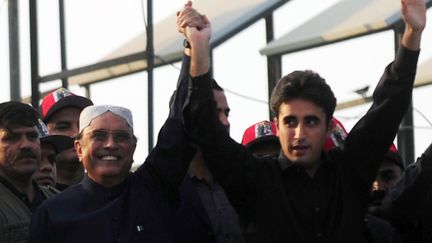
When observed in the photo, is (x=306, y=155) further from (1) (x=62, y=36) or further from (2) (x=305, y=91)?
(1) (x=62, y=36)

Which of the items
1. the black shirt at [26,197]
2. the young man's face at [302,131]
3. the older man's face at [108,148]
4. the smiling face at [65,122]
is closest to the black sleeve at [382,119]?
the young man's face at [302,131]

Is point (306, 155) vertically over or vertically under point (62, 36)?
under

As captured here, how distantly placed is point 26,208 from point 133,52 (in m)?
4.18

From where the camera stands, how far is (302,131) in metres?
6.30

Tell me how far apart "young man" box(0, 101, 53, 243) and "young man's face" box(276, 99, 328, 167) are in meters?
1.35

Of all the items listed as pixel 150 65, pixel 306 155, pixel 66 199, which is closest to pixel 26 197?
pixel 66 199

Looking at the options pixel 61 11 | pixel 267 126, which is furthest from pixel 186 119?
pixel 61 11

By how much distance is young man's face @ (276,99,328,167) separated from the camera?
6320 mm

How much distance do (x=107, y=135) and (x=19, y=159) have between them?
0.74m

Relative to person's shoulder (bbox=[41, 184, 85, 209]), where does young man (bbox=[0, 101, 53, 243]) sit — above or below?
above

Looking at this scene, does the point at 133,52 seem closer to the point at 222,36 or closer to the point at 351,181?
the point at 222,36

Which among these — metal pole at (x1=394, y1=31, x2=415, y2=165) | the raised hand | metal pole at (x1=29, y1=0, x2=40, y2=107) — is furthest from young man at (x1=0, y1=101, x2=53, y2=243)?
metal pole at (x1=29, y1=0, x2=40, y2=107)

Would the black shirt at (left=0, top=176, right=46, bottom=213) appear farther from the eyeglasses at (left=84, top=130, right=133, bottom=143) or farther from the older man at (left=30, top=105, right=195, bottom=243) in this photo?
the eyeglasses at (left=84, top=130, right=133, bottom=143)

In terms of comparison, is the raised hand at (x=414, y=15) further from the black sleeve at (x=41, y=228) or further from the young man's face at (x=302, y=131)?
the black sleeve at (x=41, y=228)
